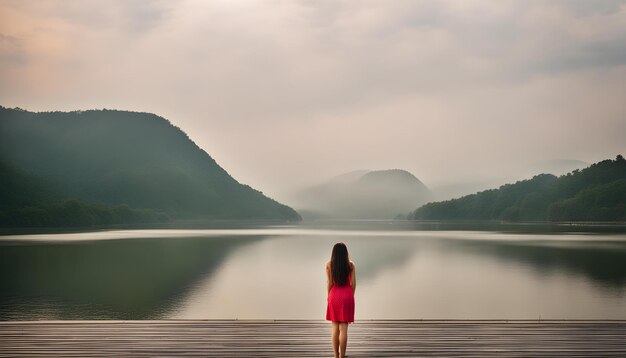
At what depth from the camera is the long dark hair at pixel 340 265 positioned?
1048 centimetres

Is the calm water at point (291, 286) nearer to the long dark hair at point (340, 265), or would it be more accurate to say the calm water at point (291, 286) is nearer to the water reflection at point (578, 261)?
the water reflection at point (578, 261)

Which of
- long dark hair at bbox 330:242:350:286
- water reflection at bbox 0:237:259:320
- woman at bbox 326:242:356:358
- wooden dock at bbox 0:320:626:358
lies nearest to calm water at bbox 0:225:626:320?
water reflection at bbox 0:237:259:320

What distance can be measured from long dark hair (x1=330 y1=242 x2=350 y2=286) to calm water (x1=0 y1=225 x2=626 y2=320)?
19715 millimetres

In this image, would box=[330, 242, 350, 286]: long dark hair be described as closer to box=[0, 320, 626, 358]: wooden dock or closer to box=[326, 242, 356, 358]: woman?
box=[326, 242, 356, 358]: woman

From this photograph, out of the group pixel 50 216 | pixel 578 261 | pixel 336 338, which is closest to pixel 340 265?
pixel 336 338

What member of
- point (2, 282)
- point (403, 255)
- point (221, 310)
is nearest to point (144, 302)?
point (221, 310)

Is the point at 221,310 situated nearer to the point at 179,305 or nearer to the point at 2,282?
the point at 179,305

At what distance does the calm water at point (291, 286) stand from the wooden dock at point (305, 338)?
15105mm

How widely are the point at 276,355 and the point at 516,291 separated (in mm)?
31153

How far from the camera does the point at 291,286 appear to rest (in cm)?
4266

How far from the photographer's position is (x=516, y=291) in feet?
129

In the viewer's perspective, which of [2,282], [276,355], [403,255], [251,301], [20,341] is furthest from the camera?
[403,255]

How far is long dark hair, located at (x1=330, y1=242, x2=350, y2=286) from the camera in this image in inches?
413

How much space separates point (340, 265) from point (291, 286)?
3273cm
